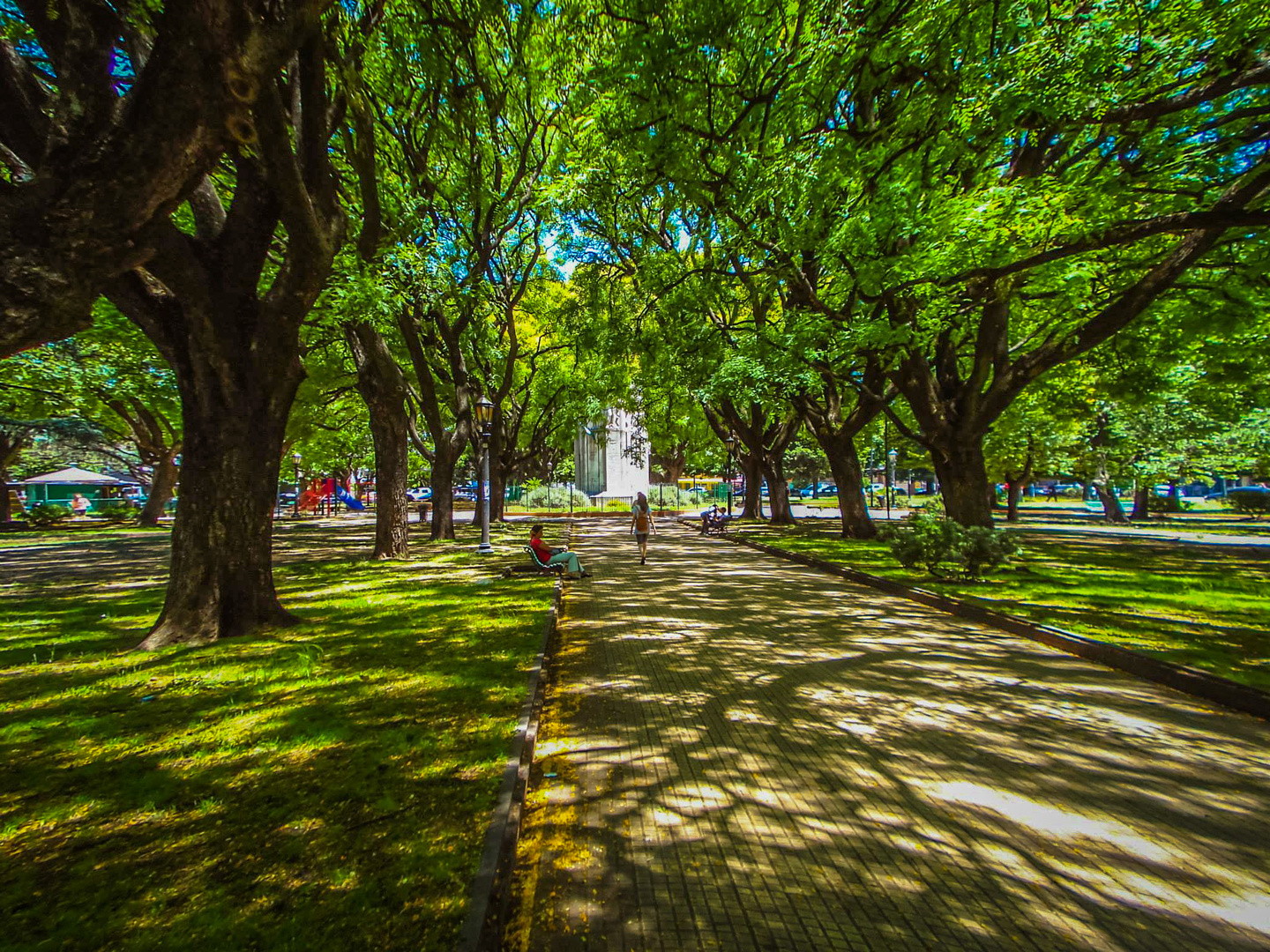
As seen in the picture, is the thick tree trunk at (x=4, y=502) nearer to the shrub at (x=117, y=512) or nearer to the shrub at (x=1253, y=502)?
the shrub at (x=117, y=512)

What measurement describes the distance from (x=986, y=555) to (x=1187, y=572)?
16.1ft

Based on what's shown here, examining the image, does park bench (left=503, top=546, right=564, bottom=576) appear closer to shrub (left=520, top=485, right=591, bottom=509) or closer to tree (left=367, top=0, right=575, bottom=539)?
tree (left=367, top=0, right=575, bottom=539)

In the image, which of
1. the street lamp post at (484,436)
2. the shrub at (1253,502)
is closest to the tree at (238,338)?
the street lamp post at (484,436)

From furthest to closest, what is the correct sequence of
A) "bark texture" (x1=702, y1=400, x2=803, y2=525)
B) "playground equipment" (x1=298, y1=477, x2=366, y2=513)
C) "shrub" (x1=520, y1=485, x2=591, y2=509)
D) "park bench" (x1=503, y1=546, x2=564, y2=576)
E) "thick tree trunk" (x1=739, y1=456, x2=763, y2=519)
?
1. "shrub" (x1=520, y1=485, x2=591, y2=509)
2. "playground equipment" (x1=298, y1=477, x2=366, y2=513)
3. "thick tree trunk" (x1=739, y1=456, x2=763, y2=519)
4. "bark texture" (x1=702, y1=400, x2=803, y2=525)
5. "park bench" (x1=503, y1=546, x2=564, y2=576)

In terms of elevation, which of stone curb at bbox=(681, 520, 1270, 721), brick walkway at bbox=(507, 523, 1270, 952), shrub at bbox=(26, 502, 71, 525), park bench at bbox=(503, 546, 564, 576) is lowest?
brick walkway at bbox=(507, 523, 1270, 952)

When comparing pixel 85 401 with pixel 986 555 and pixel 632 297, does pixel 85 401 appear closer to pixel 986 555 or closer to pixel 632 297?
pixel 632 297

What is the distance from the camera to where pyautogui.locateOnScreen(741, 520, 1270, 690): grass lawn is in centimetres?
616

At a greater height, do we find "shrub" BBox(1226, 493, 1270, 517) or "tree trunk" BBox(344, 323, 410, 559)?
"tree trunk" BBox(344, 323, 410, 559)

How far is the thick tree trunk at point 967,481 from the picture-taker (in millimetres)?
12617

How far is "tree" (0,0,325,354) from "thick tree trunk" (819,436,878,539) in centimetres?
1831

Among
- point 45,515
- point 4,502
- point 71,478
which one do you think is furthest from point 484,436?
point 71,478

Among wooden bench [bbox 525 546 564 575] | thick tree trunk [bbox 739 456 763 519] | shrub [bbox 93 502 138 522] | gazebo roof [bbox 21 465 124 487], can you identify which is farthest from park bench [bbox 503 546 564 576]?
gazebo roof [bbox 21 465 124 487]

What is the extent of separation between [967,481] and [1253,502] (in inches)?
1129

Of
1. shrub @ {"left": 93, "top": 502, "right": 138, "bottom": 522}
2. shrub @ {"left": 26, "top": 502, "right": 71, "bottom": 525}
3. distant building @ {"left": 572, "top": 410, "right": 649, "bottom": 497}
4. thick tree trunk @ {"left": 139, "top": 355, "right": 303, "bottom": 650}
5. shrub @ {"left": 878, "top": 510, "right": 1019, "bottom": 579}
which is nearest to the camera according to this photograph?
thick tree trunk @ {"left": 139, "top": 355, "right": 303, "bottom": 650}
